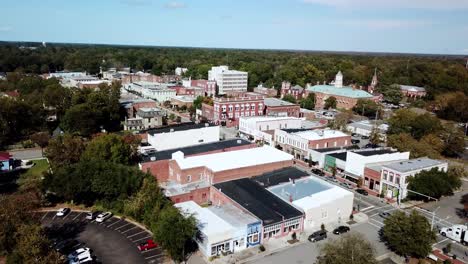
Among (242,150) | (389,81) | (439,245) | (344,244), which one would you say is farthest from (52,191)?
(389,81)

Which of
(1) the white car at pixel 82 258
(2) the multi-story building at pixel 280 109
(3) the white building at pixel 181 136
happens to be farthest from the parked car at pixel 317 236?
(2) the multi-story building at pixel 280 109

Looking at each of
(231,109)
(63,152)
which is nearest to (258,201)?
(63,152)

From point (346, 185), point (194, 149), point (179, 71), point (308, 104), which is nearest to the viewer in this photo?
point (346, 185)

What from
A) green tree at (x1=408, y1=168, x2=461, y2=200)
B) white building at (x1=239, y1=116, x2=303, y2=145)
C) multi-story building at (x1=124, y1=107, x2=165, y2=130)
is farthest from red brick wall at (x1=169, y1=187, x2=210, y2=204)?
multi-story building at (x1=124, y1=107, x2=165, y2=130)

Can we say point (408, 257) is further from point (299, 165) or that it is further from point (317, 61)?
point (317, 61)

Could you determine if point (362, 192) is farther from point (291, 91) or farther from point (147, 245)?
point (291, 91)
